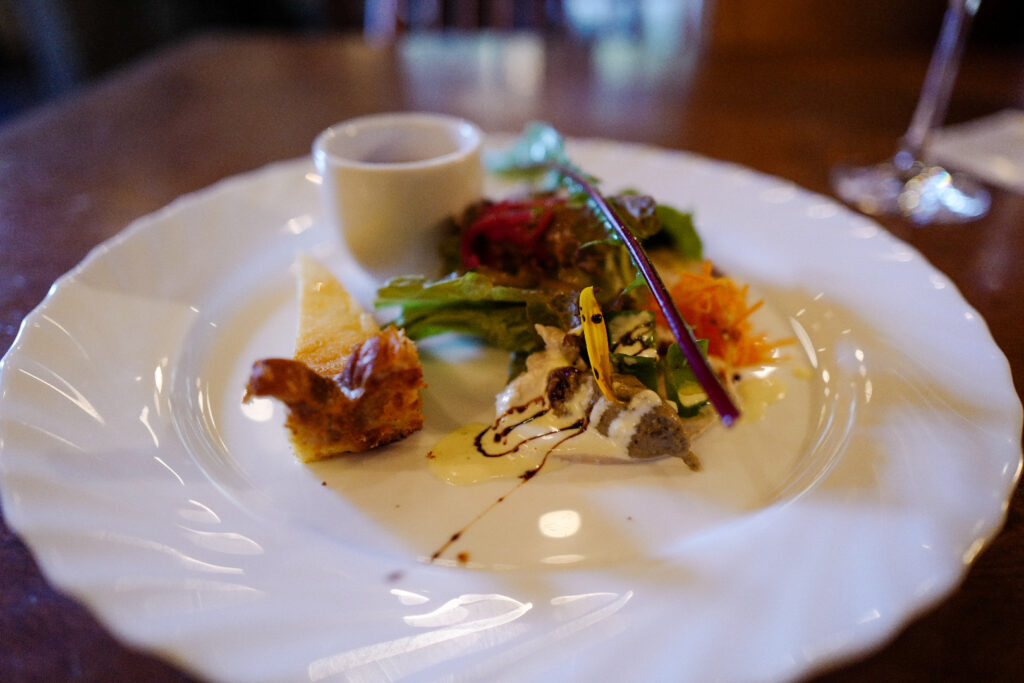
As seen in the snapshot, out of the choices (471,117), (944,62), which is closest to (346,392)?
(471,117)

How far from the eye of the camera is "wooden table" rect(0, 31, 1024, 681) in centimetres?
111

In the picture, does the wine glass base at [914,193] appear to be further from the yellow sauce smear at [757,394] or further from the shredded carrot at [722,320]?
the yellow sauce smear at [757,394]

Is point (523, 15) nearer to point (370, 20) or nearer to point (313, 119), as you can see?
point (370, 20)

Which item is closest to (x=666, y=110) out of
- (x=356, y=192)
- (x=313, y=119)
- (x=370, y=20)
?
(x=313, y=119)

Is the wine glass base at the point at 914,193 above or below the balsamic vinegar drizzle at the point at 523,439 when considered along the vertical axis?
above

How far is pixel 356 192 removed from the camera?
1958mm

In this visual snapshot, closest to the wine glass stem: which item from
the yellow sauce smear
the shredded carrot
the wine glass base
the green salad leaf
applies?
the wine glass base

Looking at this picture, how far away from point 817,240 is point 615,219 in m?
0.90

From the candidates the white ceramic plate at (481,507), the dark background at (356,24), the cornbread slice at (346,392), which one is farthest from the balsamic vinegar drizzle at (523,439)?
the dark background at (356,24)

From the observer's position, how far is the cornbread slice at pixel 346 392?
4.62 feet

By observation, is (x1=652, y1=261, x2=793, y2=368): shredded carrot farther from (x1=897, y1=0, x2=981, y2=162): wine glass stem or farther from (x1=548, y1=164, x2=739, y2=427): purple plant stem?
(x1=897, y1=0, x2=981, y2=162): wine glass stem

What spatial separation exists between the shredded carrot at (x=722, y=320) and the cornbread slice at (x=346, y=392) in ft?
2.60

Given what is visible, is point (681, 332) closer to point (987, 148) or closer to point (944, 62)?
point (944, 62)

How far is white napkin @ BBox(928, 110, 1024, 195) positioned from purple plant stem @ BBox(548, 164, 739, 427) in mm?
2176
